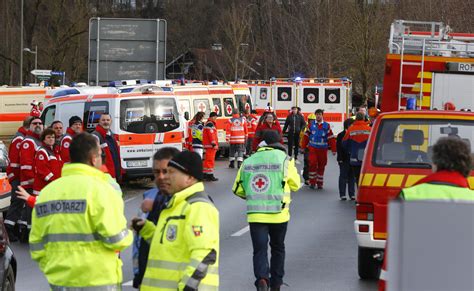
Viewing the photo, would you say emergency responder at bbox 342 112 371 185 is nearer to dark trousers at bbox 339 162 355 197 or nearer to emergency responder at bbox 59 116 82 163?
dark trousers at bbox 339 162 355 197

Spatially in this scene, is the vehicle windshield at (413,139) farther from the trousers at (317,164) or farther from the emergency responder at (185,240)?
the trousers at (317,164)

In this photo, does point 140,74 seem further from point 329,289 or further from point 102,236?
point 102,236

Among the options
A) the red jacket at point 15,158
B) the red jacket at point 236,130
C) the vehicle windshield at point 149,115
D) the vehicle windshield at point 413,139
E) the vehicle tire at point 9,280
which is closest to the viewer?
the vehicle tire at point 9,280

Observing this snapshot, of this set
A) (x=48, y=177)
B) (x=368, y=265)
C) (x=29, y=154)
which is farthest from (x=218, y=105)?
(x=368, y=265)

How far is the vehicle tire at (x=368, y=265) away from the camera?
496 inches

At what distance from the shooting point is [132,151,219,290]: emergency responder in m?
6.32

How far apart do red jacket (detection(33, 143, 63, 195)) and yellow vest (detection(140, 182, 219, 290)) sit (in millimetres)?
9076

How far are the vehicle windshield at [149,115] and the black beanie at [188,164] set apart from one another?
17670mm

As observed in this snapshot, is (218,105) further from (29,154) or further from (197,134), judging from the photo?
(29,154)

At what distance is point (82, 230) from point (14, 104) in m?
46.2

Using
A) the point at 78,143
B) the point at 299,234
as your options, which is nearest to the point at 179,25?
Answer: the point at 299,234

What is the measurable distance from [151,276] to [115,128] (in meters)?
18.0

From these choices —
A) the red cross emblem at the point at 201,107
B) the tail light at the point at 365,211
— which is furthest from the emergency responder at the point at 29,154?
the red cross emblem at the point at 201,107

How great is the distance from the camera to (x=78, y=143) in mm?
6750
